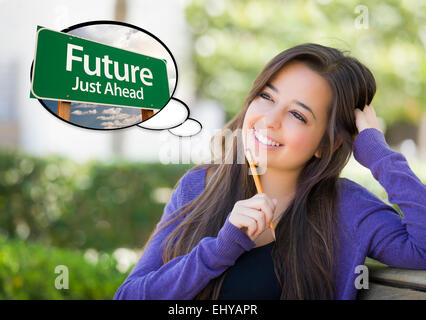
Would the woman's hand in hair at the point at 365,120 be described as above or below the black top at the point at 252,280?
above

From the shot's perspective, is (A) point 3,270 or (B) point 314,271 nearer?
(B) point 314,271

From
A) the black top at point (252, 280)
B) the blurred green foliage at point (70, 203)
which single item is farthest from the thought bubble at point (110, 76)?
the blurred green foliage at point (70, 203)

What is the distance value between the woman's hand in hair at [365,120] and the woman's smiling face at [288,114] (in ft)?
0.37

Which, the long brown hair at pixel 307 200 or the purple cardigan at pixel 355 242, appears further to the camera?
the long brown hair at pixel 307 200

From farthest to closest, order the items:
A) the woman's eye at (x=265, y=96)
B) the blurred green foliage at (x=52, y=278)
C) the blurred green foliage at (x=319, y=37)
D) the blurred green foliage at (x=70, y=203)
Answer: the blurred green foliage at (x=319, y=37)
the blurred green foliage at (x=70, y=203)
the blurred green foliage at (x=52, y=278)
the woman's eye at (x=265, y=96)

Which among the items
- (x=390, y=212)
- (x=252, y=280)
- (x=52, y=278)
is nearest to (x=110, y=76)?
(x=252, y=280)

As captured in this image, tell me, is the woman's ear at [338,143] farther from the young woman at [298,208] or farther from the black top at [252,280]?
the black top at [252,280]

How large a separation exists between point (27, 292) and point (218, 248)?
5.04ft

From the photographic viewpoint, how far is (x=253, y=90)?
4.88ft

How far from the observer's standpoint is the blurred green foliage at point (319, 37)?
6.20m

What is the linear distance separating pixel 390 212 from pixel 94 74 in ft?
3.24

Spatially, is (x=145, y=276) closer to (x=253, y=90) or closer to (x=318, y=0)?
(x=253, y=90)

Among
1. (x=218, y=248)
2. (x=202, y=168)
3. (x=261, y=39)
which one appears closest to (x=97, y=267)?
(x=202, y=168)

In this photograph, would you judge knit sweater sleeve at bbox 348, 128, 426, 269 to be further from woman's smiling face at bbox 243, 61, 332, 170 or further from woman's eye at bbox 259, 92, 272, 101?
woman's eye at bbox 259, 92, 272, 101
